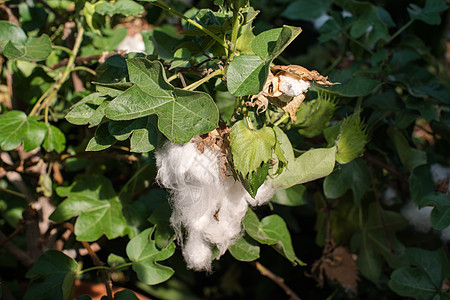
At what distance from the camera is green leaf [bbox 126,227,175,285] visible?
702 millimetres

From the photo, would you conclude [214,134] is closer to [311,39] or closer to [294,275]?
[294,275]

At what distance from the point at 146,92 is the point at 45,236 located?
53cm

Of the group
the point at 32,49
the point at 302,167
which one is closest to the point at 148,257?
the point at 302,167

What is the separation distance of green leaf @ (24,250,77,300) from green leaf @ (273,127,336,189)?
40 centimetres

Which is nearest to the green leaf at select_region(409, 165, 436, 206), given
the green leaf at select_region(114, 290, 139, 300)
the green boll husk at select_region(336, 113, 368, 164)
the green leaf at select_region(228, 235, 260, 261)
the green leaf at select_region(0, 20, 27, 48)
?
the green boll husk at select_region(336, 113, 368, 164)

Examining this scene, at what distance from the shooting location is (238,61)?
20.1 inches

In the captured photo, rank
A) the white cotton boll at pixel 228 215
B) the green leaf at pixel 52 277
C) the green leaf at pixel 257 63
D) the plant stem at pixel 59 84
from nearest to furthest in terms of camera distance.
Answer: the green leaf at pixel 257 63, the white cotton boll at pixel 228 215, the green leaf at pixel 52 277, the plant stem at pixel 59 84

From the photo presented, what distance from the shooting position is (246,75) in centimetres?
50

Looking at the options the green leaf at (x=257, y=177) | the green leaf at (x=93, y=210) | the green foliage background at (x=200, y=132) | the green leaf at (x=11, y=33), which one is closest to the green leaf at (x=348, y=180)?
the green foliage background at (x=200, y=132)

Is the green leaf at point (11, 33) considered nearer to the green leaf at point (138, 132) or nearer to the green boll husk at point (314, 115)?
the green leaf at point (138, 132)

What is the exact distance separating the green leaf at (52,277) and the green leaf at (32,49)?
349 millimetres

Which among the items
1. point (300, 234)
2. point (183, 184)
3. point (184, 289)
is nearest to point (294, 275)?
point (300, 234)

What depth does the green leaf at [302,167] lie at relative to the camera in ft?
2.04

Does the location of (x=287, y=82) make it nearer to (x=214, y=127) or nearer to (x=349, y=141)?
(x=214, y=127)
